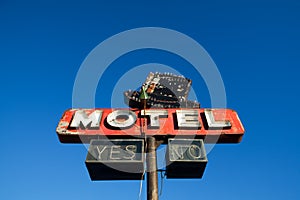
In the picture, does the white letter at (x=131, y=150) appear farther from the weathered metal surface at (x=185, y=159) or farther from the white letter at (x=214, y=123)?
the white letter at (x=214, y=123)

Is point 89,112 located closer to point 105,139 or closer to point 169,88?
point 105,139

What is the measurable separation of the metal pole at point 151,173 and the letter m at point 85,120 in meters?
2.05

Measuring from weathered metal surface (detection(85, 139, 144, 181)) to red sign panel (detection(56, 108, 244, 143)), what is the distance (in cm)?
109

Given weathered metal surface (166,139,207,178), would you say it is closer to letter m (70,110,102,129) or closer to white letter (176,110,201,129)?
white letter (176,110,201,129)

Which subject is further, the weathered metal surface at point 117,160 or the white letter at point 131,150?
the white letter at point 131,150

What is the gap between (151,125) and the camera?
36.1 ft

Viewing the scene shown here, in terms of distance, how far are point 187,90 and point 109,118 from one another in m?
15.9

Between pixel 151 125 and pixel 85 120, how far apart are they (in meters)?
2.14

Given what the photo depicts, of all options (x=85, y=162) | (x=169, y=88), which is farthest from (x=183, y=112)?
(x=169, y=88)

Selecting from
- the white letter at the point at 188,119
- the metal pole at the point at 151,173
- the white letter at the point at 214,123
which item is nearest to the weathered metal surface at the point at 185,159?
the metal pole at the point at 151,173

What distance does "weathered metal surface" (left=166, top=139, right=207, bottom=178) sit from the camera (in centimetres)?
900

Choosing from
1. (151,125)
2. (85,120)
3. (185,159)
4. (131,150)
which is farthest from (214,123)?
(85,120)

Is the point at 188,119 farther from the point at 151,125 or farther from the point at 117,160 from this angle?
the point at 117,160

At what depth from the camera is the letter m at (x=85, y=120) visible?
36.0 ft
